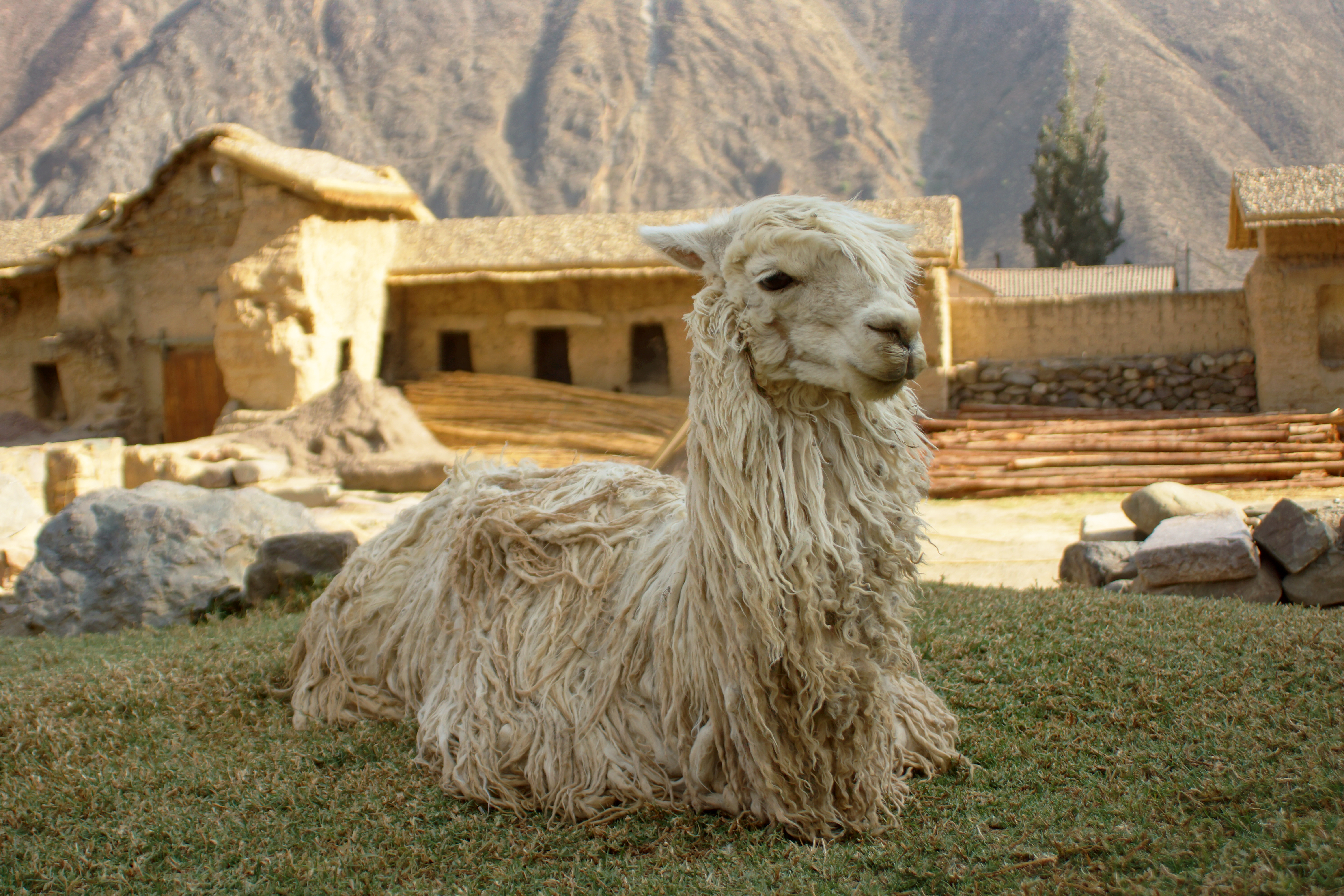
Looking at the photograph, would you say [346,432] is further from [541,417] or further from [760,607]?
[760,607]

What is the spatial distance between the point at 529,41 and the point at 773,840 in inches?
2579

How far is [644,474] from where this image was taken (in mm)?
3586

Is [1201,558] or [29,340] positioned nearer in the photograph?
[1201,558]

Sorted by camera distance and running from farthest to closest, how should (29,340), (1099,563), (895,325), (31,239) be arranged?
(31,239) < (29,340) < (1099,563) < (895,325)

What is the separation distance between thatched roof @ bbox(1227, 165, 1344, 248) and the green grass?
28.4 ft

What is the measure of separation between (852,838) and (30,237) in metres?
18.1

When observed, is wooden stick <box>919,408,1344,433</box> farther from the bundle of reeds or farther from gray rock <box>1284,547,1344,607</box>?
gray rock <box>1284,547,1344,607</box>

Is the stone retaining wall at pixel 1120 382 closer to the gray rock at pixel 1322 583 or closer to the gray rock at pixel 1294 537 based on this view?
the gray rock at pixel 1294 537

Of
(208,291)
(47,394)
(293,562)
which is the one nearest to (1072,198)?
(208,291)

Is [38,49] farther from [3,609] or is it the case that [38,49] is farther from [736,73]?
[3,609]

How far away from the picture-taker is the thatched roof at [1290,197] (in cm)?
1079

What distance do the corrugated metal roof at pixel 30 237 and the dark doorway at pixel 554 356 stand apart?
7.44 meters

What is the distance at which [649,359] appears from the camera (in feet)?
46.8

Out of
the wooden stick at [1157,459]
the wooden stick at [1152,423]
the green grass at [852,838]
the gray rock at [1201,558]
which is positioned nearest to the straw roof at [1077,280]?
the wooden stick at [1152,423]
